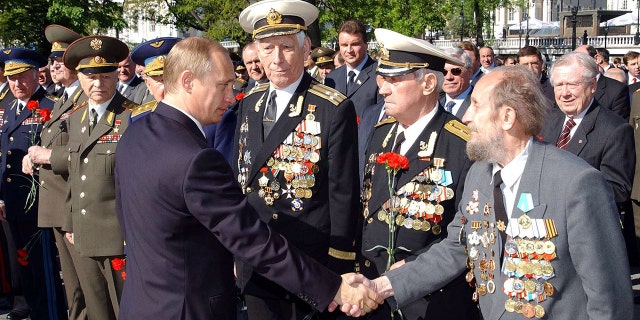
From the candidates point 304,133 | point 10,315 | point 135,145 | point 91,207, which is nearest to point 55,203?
point 91,207

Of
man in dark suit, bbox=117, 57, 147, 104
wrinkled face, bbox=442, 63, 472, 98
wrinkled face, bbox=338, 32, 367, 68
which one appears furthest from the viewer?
man in dark suit, bbox=117, 57, 147, 104

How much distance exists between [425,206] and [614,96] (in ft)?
20.8

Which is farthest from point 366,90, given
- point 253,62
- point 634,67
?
point 634,67

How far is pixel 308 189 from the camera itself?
4449 millimetres

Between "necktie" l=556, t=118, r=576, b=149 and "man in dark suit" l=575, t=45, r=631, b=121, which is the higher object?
"necktie" l=556, t=118, r=576, b=149

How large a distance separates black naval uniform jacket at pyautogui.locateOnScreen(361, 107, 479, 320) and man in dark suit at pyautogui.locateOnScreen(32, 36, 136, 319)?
2.16m

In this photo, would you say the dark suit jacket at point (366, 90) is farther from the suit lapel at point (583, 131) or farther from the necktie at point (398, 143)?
the necktie at point (398, 143)

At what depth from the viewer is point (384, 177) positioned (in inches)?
167

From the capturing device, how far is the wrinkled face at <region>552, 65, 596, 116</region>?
18.0 feet

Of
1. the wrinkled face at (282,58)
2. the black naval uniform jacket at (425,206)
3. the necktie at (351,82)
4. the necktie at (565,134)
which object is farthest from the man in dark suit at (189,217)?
the necktie at (351,82)

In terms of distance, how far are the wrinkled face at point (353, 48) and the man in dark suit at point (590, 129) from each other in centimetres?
346

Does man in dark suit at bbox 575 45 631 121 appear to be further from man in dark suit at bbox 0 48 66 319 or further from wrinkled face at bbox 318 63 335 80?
man in dark suit at bbox 0 48 66 319

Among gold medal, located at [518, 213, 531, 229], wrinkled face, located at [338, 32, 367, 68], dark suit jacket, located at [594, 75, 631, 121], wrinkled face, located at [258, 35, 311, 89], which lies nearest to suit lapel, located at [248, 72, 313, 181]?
wrinkled face, located at [258, 35, 311, 89]

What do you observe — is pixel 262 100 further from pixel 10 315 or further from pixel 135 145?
pixel 10 315
